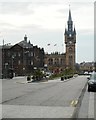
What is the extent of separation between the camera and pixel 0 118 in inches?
533

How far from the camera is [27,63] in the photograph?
15962 cm

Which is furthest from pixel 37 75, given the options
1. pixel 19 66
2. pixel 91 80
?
pixel 19 66

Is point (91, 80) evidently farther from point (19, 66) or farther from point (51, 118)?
point (19, 66)

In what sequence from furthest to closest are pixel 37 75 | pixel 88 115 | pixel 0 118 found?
pixel 37 75 < pixel 88 115 < pixel 0 118

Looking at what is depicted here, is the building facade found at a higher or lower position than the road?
higher

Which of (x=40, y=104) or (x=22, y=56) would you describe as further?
(x=22, y=56)

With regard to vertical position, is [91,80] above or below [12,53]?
below

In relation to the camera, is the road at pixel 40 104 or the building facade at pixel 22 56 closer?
the road at pixel 40 104

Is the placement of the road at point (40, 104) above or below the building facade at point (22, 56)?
below

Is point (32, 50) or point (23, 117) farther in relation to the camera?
point (32, 50)

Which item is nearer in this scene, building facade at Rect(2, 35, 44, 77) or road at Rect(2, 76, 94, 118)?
road at Rect(2, 76, 94, 118)

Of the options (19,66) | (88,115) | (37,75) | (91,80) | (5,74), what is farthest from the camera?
(19,66)

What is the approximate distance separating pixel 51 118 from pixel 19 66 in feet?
463

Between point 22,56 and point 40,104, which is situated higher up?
point 22,56
